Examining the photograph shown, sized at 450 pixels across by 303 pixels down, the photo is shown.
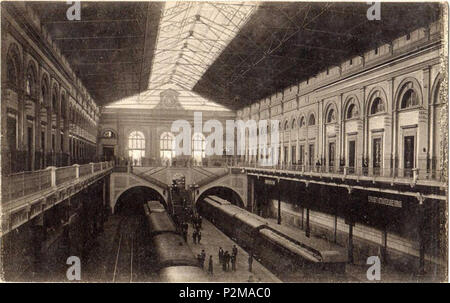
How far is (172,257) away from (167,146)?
34465 mm

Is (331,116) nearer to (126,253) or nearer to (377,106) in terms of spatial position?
(377,106)

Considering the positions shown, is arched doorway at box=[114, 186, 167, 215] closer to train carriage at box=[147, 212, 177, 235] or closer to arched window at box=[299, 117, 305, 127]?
arched window at box=[299, 117, 305, 127]

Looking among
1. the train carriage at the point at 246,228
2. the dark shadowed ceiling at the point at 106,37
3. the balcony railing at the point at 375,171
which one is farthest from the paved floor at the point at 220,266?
the dark shadowed ceiling at the point at 106,37

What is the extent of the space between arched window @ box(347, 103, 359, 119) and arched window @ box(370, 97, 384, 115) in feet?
5.46

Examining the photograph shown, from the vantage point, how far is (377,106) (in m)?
21.6

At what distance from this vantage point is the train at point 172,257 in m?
11.4

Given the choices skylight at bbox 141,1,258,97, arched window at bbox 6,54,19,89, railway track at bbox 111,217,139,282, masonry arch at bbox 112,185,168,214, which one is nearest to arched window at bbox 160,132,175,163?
masonry arch at bbox 112,185,168,214

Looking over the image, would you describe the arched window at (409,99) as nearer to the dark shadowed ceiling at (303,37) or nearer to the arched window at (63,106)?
the dark shadowed ceiling at (303,37)

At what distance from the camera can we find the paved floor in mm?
17312

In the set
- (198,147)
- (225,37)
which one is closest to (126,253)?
(225,37)

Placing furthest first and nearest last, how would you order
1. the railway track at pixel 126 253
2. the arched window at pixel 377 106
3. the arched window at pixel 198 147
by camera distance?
the arched window at pixel 198 147
the arched window at pixel 377 106
the railway track at pixel 126 253

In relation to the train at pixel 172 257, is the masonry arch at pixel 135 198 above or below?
below

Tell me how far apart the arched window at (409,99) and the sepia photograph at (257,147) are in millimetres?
100
